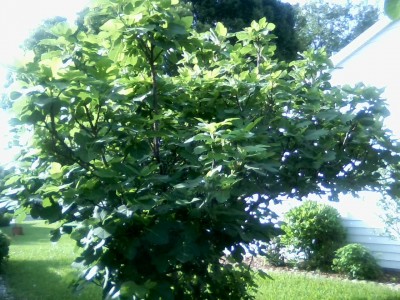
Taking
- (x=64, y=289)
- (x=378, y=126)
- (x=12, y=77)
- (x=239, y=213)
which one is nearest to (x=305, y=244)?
(x=64, y=289)

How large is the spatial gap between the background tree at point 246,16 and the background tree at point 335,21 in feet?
55.1

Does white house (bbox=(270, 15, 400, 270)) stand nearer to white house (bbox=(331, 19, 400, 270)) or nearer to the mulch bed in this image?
white house (bbox=(331, 19, 400, 270))

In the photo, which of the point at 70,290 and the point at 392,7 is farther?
the point at 70,290

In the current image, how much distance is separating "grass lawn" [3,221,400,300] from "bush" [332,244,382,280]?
0.60 m

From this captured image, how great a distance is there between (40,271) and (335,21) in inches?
1320

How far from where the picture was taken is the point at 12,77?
123 inches

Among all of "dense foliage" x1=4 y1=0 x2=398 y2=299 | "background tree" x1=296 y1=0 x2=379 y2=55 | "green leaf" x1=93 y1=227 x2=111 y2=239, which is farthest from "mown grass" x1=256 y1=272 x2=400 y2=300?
"background tree" x1=296 y1=0 x2=379 y2=55

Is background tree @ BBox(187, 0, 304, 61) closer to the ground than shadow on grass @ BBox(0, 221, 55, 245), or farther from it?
farther from it

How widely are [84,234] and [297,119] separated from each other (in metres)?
1.75

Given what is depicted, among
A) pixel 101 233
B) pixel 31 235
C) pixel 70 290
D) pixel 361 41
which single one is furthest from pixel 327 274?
pixel 31 235

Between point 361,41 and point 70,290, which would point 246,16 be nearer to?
point 361,41

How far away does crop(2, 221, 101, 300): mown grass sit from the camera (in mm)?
8406

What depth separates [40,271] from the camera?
1098 cm

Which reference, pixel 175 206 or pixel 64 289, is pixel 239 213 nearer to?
pixel 175 206
